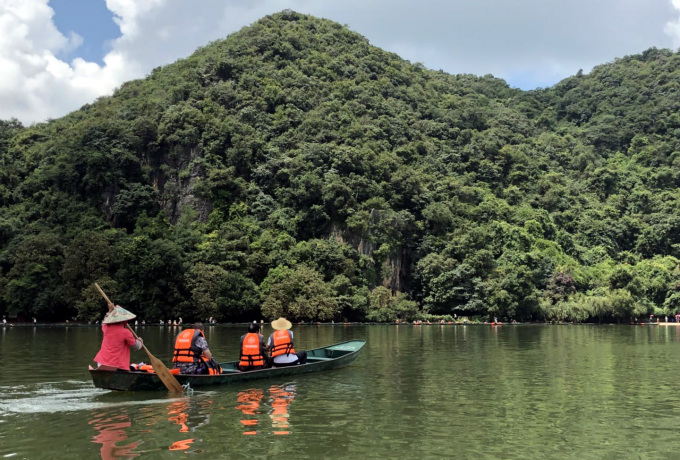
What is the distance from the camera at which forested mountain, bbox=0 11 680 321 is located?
59812mm

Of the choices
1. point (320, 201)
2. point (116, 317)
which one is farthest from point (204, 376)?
point (320, 201)

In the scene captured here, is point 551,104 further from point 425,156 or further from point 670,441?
point 670,441

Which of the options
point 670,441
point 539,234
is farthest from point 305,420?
point 539,234

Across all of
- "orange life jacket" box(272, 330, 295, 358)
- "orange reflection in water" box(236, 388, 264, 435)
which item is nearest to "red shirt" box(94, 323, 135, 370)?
"orange reflection in water" box(236, 388, 264, 435)

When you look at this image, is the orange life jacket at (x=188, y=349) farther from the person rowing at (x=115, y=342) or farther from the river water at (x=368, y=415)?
the person rowing at (x=115, y=342)

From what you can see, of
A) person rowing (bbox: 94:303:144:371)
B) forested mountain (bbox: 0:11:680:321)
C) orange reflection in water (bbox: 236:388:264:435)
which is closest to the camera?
orange reflection in water (bbox: 236:388:264:435)

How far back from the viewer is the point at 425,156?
307 feet

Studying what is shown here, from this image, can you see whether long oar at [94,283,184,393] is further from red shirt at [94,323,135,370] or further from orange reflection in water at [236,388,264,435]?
orange reflection in water at [236,388,264,435]

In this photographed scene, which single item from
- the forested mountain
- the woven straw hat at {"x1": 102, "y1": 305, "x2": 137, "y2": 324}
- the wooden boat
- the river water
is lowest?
the river water

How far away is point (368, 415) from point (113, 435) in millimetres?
5638

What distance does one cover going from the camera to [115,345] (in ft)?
52.5

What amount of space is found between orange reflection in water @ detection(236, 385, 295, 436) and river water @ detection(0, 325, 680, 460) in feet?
0.14

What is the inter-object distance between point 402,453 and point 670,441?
5.48m

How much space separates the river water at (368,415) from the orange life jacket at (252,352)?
2.33 feet
